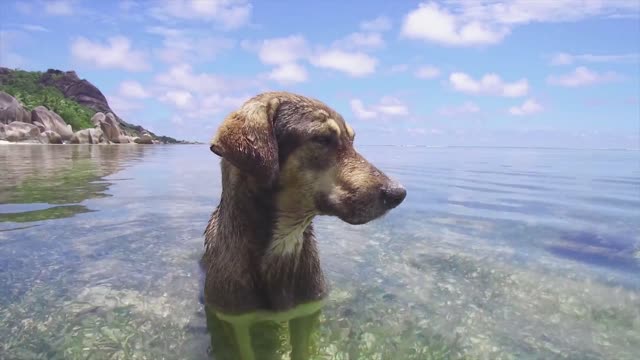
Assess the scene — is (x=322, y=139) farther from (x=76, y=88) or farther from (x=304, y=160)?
(x=76, y=88)

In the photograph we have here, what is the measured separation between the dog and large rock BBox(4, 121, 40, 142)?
220 ft

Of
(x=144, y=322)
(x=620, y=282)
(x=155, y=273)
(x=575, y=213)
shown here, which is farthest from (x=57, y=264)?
(x=575, y=213)

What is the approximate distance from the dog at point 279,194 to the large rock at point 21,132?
66.9m

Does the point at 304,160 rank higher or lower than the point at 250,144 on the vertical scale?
lower

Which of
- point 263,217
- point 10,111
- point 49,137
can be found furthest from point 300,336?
point 10,111

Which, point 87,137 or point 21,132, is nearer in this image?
point 21,132

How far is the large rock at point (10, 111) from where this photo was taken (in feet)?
229

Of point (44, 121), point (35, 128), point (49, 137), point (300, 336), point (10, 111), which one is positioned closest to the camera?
point (300, 336)

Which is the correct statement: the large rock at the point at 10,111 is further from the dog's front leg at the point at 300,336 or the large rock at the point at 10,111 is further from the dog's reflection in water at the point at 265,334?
the dog's front leg at the point at 300,336

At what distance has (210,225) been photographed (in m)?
6.73

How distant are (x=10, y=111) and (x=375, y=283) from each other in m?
78.1

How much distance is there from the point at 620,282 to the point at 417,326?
3596mm

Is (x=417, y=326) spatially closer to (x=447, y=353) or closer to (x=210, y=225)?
(x=447, y=353)

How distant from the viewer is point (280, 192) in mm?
4934
